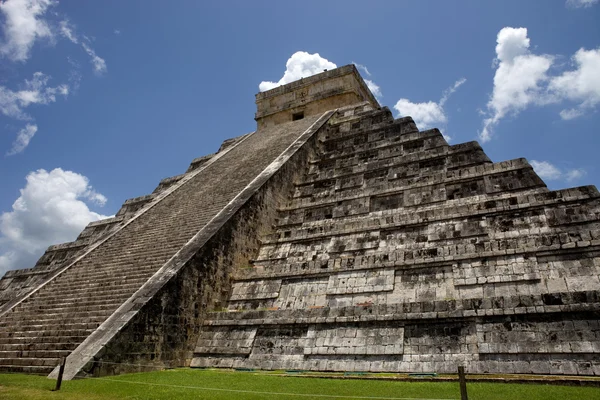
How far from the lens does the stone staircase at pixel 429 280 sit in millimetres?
6320

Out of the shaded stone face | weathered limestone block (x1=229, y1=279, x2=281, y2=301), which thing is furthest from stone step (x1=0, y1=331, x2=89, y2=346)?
the shaded stone face

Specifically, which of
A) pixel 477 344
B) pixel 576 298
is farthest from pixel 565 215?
pixel 477 344

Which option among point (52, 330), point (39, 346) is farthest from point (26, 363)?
point (52, 330)

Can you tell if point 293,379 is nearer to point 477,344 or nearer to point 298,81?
point 477,344

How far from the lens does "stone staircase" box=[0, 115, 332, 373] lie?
26.5 feet

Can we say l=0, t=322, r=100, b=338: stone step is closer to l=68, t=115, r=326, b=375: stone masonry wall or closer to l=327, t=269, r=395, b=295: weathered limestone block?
l=68, t=115, r=326, b=375: stone masonry wall

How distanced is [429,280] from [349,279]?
1.56 meters

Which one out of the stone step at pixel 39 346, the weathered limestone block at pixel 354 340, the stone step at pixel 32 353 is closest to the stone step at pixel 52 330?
the stone step at pixel 39 346

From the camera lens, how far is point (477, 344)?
6.39 metres

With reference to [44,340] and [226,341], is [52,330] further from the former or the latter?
[226,341]

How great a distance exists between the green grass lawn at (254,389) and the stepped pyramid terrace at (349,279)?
24.3 inches

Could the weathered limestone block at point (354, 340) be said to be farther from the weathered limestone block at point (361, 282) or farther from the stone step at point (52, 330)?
the stone step at point (52, 330)

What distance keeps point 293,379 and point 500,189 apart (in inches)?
247

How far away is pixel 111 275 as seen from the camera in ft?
32.7
